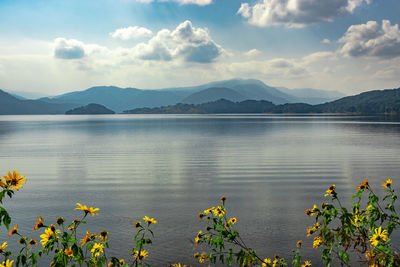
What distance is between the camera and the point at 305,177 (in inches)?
929

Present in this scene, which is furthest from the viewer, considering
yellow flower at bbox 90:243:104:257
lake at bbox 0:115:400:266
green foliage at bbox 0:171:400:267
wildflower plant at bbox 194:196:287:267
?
lake at bbox 0:115:400:266

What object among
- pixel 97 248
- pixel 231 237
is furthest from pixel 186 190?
pixel 97 248

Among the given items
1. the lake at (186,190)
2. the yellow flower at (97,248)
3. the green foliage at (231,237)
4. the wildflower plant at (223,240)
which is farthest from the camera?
the lake at (186,190)

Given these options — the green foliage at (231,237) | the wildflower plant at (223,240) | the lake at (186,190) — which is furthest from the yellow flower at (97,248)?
the lake at (186,190)

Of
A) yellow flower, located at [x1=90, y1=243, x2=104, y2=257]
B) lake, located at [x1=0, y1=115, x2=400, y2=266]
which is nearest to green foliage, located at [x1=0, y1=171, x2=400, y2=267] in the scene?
yellow flower, located at [x1=90, y1=243, x2=104, y2=257]

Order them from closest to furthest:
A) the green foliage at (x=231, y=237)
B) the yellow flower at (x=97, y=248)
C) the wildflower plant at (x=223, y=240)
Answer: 1. the green foliage at (x=231, y=237)
2. the yellow flower at (x=97, y=248)
3. the wildflower plant at (x=223, y=240)

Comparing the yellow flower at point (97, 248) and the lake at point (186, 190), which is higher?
the yellow flower at point (97, 248)

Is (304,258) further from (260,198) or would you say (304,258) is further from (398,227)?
(260,198)

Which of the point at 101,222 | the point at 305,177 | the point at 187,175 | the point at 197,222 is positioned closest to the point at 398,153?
the point at 305,177

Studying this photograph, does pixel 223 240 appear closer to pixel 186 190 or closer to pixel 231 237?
pixel 231 237

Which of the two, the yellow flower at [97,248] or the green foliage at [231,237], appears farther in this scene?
the yellow flower at [97,248]

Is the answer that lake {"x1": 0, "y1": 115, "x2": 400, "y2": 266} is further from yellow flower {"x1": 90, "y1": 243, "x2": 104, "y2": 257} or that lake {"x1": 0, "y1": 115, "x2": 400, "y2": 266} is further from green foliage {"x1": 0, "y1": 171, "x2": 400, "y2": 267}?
yellow flower {"x1": 90, "y1": 243, "x2": 104, "y2": 257}

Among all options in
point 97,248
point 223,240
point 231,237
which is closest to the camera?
point 97,248

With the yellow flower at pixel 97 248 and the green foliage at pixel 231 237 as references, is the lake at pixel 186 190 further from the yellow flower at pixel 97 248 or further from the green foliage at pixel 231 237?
the yellow flower at pixel 97 248
